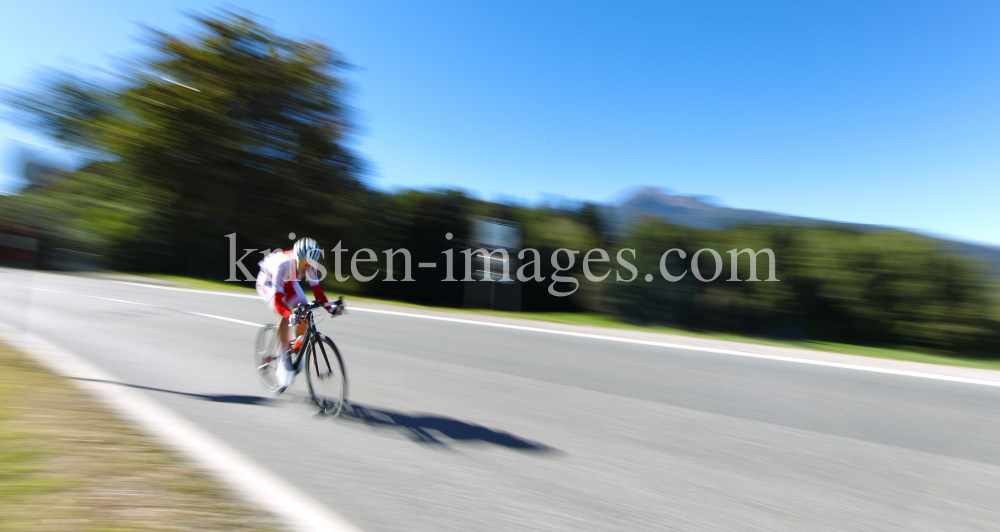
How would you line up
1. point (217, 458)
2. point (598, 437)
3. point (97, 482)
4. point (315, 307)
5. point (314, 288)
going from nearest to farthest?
point (97, 482) < point (217, 458) < point (598, 437) < point (315, 307) < point (314, 288)

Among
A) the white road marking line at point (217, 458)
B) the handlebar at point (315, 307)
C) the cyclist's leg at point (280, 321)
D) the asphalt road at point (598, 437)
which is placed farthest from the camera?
the cyclist's leg at point (280, 321)

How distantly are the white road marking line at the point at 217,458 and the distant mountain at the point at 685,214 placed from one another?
12.4m

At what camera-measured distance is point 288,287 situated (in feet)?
17.8

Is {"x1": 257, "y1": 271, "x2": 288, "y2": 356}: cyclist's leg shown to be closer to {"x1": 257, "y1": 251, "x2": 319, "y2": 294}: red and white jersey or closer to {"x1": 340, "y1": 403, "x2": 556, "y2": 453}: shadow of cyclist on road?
{"x1": 257, "y1": 251, "x2": 319, "y2": 294}: red and white jersey

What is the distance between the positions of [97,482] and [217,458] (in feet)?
2.26

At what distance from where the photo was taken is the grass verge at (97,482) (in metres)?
2.69

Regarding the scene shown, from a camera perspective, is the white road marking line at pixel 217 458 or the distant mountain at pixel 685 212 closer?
the white road marking line at pixel 217 458

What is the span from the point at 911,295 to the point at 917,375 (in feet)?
14.3

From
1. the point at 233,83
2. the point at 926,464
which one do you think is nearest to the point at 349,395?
the point at 926,464

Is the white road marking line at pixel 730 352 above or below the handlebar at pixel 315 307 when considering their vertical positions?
below

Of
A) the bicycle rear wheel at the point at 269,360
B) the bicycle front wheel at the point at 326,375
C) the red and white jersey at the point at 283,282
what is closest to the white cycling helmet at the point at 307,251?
the red and white jersey at the point at 283,282

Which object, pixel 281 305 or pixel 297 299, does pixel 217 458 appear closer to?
pixel 281 305

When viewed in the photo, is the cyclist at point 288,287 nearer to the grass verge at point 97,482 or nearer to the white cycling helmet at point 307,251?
the white cycling helmet at point 307,251

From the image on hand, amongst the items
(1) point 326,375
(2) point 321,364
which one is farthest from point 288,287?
(1) point 326,375
